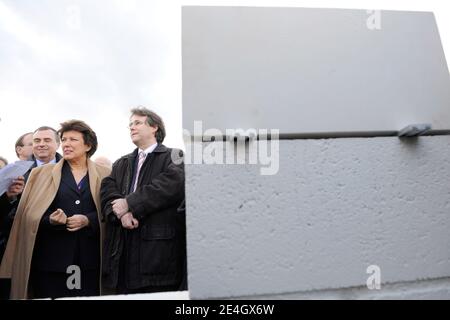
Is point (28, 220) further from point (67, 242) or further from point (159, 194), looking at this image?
point (159, 194)

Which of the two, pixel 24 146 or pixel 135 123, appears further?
pixel 24 146

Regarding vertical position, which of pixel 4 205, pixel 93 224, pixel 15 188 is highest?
pixel 15 188

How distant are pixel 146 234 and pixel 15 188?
40.8 inches

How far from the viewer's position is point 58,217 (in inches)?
72.3

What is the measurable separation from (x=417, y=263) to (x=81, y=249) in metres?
1.92

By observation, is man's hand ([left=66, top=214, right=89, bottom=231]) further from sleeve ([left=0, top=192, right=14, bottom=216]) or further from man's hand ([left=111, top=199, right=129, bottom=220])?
sleeve ([left=0, top=192, right=14, bottom=216])

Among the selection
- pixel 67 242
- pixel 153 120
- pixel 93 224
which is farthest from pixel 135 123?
pixel 67 242

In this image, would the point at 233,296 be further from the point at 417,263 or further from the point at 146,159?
the point at 146,159

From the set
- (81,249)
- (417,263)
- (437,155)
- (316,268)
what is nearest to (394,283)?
(417,263)

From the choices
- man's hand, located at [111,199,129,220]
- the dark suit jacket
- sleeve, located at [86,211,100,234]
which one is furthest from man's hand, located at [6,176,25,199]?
man's hand, located at [111,199,129,220]

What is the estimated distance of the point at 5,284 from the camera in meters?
1.92

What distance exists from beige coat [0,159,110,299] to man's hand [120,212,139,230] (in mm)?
285

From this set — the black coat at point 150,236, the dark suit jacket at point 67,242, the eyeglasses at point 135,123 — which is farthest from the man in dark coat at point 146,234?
the eyeglasses at point 135,123

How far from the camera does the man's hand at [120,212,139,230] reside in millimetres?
1742
